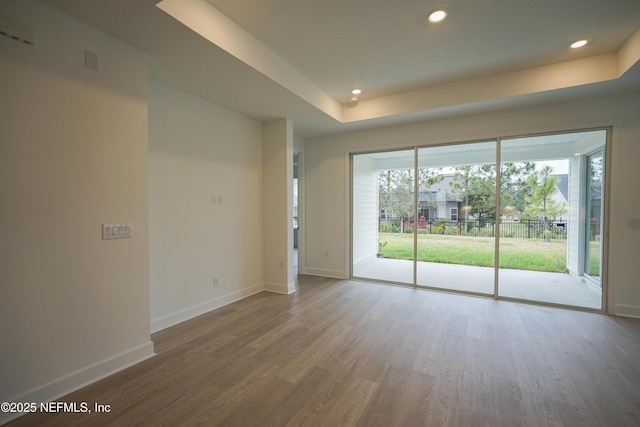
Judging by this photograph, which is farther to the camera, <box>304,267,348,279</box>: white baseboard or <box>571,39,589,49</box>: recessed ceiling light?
<box>304,267,348,279</box>: white baseboard

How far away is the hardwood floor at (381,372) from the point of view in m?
1.72

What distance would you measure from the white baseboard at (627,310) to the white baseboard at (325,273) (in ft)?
12.2

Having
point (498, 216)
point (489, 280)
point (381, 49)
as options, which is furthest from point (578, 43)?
point (489, 280)

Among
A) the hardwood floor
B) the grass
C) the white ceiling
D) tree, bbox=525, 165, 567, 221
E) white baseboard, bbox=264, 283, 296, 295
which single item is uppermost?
the white ceiling

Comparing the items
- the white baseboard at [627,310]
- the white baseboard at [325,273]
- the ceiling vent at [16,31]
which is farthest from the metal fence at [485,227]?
the ceiling vent at [16,31]

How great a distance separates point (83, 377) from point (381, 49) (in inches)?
159

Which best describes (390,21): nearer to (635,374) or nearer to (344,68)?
(344,68)

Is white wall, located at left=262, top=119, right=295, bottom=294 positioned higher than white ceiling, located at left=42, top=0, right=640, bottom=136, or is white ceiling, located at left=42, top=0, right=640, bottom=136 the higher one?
white ceiling, located at left=42, top=0, right=640, bottom=136

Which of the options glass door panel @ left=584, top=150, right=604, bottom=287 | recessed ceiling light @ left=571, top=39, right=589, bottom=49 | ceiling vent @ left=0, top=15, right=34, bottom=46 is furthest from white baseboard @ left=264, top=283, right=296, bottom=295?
recessed ceiling light @ left=571, top=39, right=589, bottom=49

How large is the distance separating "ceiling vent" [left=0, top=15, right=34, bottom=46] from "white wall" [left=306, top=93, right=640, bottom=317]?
4.03m

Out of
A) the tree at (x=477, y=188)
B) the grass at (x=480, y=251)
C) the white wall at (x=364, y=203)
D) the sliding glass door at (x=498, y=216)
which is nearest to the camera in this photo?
the sliding glass door at (x=498, y=216)

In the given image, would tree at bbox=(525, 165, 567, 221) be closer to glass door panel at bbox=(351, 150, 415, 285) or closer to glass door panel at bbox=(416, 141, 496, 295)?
glass door panel at bbox=(416, 141, 496, 295)

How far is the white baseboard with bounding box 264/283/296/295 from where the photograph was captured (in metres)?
4.22

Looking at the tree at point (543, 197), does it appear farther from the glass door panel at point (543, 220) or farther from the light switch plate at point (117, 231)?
the light switch plate at point (117, 231)
